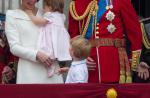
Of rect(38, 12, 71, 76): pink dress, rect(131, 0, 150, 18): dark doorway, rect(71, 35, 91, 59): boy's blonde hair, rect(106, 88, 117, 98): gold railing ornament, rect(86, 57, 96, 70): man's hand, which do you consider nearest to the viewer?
rect(106, 88, 117, 98): gold railing ornament

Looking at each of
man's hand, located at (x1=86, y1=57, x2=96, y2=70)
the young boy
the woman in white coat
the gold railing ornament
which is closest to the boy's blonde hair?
Answer: the young boy

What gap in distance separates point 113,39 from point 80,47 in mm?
449

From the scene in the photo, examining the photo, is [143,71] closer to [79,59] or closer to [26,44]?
[79,59]

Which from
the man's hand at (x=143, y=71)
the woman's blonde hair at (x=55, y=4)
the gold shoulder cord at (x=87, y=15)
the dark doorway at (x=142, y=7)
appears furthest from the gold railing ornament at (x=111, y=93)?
the dark doorway at (x=142, y=7)

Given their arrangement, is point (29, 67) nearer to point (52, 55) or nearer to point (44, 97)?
point (52, 55)

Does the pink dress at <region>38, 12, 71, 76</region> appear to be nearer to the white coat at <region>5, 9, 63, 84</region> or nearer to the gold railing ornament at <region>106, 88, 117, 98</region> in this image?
the white coat at <region>5, 9, 63, 84</region>

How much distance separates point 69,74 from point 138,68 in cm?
60

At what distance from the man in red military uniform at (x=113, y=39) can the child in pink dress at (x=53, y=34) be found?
0.20m

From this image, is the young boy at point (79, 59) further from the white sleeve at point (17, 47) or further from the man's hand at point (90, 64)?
the white sleeve at point (17, 47)

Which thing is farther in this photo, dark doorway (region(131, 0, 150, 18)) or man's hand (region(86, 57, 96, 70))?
dark doorway (region(131, 0, 150, 18))

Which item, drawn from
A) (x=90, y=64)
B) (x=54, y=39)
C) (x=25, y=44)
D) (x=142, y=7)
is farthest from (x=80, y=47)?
(x=142, y=7)

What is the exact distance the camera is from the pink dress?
4.92 m

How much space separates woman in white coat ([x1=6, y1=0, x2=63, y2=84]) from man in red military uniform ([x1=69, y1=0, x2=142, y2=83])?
37 centimetres

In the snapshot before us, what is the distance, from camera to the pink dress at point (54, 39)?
4.92m
